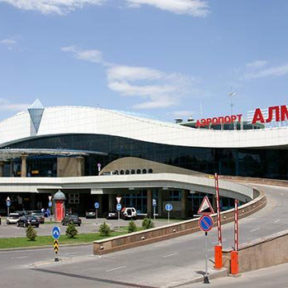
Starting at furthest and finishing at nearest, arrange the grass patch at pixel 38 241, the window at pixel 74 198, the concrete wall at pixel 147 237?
the window at pixel 74 198, the grass patch at pixel 38 241, the concrete wall at pixel 147 237

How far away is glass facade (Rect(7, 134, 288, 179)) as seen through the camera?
74188 millimetres

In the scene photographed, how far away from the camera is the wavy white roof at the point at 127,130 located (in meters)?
72.0

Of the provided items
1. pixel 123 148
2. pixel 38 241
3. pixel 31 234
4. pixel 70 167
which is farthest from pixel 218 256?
pixel 70 167

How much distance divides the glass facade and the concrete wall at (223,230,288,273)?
162 feet

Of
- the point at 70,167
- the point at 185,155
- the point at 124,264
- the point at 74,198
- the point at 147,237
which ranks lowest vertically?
the point at 124,264

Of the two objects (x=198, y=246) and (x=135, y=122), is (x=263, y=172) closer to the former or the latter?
(x=135, y=122)

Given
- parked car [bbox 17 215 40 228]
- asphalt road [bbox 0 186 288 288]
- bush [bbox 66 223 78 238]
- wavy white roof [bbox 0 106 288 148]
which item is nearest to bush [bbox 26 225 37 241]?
bush [bbox 66 223 78 238]

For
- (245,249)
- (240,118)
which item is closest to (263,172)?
(240,118)

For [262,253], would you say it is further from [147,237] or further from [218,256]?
[147,237]

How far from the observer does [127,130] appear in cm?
8675

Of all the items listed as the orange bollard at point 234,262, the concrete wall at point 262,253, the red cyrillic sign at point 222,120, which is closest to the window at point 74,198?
the red cyrillic sign at point 222,120

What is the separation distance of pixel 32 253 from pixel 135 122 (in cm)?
5561

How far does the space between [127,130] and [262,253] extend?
64.2 meters

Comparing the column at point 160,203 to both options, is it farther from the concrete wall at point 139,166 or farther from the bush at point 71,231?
the bush at point 71,231
